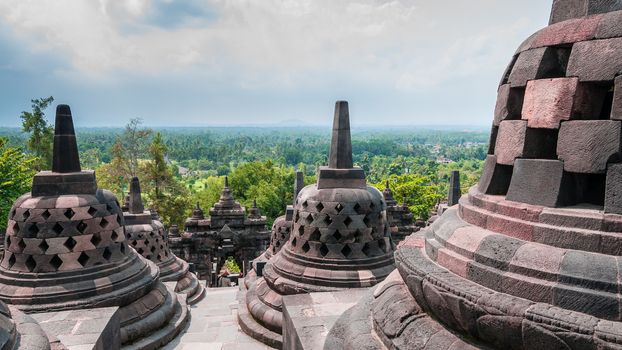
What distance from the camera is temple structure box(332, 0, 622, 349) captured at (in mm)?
2354

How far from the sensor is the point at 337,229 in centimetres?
695

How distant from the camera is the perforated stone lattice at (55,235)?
6273 millimetres

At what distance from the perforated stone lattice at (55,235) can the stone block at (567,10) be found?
674 cm

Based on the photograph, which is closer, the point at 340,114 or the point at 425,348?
the point at 425,348

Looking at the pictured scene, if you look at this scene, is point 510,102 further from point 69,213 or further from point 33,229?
point 33,229

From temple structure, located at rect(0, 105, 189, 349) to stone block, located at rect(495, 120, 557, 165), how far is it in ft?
19.7

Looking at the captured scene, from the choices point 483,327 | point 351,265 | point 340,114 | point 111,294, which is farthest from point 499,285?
point 111,294

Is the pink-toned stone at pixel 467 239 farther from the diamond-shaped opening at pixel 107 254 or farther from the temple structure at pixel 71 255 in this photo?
the diamond-shaped opening at pixel 107 254

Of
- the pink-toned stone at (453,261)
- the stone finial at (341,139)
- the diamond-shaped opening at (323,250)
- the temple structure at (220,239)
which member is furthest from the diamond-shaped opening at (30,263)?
the temple structure at (220,239)

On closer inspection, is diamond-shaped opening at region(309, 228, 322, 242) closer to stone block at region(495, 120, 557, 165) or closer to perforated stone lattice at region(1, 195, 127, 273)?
perforated stone lattice at region(1, 195, 127, 273)

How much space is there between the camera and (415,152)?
174625mm

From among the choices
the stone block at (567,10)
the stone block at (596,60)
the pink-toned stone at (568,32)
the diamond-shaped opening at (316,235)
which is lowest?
the diamond-shaped opening at (316,235)

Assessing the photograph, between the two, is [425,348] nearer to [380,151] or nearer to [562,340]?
[562,340]

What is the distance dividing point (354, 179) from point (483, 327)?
472cm
